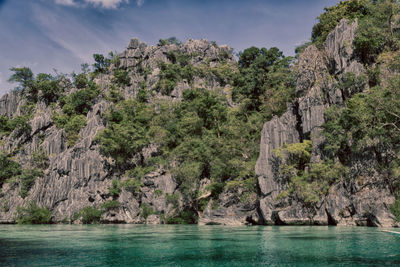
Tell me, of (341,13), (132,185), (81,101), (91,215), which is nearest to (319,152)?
(341,13)

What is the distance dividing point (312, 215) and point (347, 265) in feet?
68.4

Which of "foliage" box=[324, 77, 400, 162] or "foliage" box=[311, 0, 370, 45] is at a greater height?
"foliage" box=[311, 0, 370, 45]

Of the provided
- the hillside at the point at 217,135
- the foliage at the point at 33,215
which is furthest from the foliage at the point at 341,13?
the foliage at the point at 33,215

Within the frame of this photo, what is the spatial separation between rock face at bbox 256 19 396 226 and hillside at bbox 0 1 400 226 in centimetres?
11

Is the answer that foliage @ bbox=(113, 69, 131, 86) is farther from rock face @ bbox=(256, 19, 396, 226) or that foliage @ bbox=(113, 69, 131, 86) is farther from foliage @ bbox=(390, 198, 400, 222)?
foliage @ bbox=(390, 198, 400, 222)

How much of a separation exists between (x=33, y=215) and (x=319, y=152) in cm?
3675

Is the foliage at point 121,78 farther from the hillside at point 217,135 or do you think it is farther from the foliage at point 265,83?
the foliage at point 265,83

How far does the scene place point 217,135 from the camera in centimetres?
4650

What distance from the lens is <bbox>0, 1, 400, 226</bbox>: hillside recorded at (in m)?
28.0

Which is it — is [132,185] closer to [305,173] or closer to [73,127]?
[73,127]

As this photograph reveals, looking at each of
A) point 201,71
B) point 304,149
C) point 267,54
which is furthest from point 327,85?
point 201,71

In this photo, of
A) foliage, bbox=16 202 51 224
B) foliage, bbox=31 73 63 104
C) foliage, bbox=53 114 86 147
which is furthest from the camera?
foliage, bbox=31 73 63 104

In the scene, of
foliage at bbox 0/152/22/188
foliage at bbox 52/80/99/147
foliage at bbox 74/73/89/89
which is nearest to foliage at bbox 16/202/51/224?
foliage at bbox 0/152/22/188

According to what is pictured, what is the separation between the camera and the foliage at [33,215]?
44.0 m
